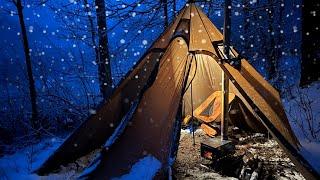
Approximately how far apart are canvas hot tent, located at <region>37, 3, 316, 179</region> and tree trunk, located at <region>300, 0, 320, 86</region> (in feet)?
10.6

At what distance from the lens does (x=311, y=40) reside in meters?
7.18

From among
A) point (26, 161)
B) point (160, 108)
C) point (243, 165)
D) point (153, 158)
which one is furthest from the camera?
point (26, 161)

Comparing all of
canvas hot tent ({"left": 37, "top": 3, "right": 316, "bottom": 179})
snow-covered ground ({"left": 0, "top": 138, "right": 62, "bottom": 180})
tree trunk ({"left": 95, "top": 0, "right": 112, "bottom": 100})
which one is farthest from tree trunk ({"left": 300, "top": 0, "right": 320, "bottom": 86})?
snow-covered ground ({"left": 0, "top": 138, "right": 62, "bottom": 180})

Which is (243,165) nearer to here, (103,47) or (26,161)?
(26,161)

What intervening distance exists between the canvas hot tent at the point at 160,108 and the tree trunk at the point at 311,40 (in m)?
3.22

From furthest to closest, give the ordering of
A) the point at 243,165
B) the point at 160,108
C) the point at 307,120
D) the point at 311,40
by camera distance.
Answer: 1. the point at 311,40
2. the point at 307,120
3. the point at 243,165
4. the point at 160,108

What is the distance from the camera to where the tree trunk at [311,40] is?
7.04 m

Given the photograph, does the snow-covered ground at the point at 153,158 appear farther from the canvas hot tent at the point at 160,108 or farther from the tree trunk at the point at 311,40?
the tree trunk at the point at 311,40

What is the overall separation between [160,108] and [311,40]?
491cm

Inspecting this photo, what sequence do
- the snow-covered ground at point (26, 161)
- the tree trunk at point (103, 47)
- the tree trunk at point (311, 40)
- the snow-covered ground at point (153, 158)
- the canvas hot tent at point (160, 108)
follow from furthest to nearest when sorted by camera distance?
the tree trunk at point (103, 47) < the tree trunk at point (311, 40) < the snow-covered ground at point (26, 161) < the snow-covered ground at point (153, 158) < the canvas hot tent at point (160, 108)

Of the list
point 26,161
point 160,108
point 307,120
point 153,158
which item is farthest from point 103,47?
point 307,120

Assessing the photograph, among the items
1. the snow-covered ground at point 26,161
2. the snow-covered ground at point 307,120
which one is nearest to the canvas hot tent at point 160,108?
the snow-covered ground at point 307,120

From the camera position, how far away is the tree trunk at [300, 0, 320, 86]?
7.04m

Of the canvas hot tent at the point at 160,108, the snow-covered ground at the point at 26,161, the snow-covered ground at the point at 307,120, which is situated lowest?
the snow-covered ground at the point at 26,161
